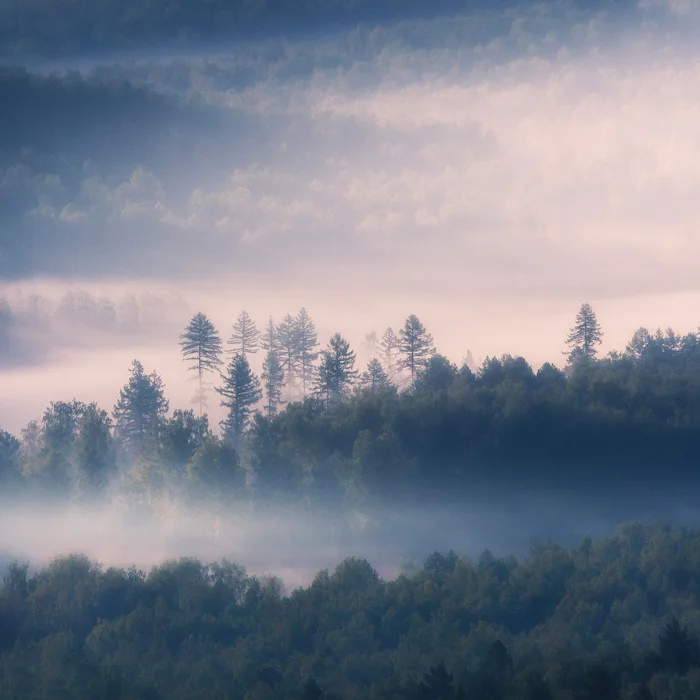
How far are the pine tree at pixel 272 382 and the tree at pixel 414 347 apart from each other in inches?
385

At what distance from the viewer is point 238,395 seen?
9012cm

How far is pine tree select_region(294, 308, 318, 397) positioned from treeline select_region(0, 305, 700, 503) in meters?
1.83

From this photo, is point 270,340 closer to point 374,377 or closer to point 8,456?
point 374,377

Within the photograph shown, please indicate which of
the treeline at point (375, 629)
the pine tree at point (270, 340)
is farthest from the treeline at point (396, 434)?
the treeline at point (375, 629)

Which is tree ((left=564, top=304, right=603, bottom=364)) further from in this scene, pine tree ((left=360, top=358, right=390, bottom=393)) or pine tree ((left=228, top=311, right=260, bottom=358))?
pine tree ((left=228, top=311, right=260, bottom=358))

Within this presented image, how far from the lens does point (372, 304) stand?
13450 centimetres

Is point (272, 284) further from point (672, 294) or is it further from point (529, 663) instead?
point (529, 663)

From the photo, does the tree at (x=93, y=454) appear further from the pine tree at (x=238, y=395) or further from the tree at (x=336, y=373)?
the tree at (x=336, y=373)

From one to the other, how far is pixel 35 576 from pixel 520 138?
145 metres

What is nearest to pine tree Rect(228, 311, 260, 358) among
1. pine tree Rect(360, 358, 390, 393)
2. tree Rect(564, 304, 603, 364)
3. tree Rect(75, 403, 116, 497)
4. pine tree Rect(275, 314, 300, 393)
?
pine tree Rect(275, 314, 300, 393)

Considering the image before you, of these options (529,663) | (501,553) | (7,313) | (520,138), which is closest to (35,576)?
(501,553)

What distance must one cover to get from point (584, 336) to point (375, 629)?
4878 centimetres

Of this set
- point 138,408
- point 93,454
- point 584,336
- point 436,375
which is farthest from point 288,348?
point 584,336

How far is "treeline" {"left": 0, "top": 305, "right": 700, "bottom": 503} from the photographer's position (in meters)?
75.3
